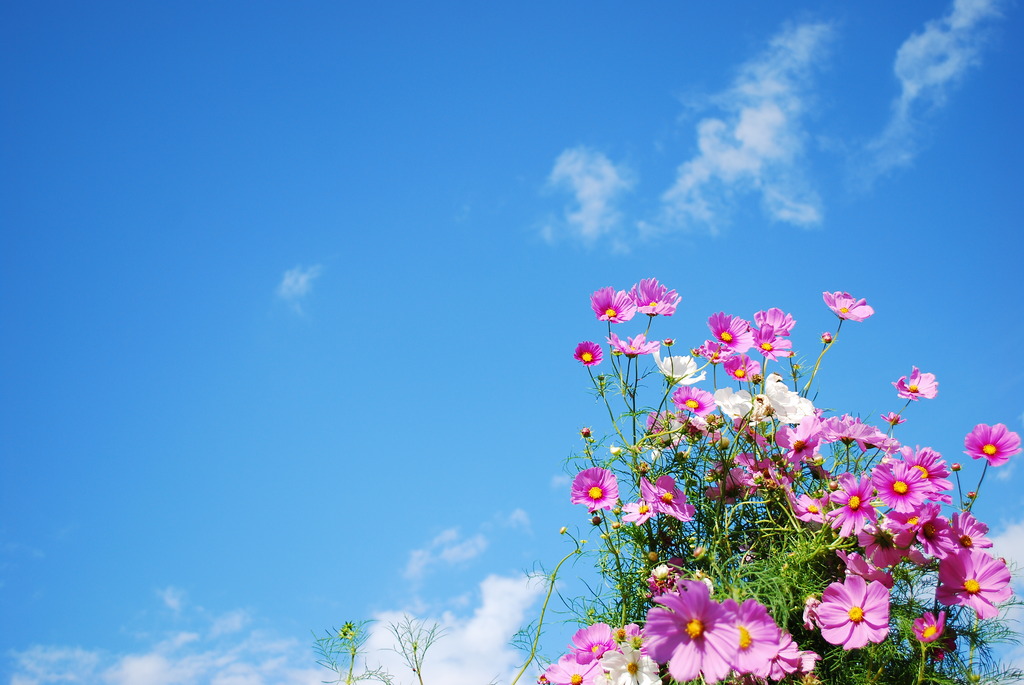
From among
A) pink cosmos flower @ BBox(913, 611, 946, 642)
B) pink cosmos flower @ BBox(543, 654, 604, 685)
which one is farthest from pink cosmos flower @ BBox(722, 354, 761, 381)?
pink cosmos flower @ BBox(543, 654, 604, 685)

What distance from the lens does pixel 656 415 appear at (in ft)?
5.45

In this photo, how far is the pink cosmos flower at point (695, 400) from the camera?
1540 mm

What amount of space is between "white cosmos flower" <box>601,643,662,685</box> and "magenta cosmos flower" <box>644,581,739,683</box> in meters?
0.32

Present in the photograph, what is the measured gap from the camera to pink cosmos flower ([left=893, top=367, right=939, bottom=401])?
1.70 m

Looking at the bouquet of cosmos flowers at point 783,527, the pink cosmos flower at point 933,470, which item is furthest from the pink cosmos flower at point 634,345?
the pink cosmos flower at point 933,470

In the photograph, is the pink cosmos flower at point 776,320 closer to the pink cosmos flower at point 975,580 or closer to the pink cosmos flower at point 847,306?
the pink cosmos flower at point 847,306

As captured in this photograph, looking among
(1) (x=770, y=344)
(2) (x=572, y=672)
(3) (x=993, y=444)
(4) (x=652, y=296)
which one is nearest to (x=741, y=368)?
(1) (x=770, y=344)

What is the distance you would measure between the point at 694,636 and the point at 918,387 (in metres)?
0.95

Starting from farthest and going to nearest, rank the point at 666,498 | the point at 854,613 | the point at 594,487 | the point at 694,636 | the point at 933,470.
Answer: the point at 594,487 → the point at 666,498 → the point at 933,470 → the point at 854,613 → the point at 694,636

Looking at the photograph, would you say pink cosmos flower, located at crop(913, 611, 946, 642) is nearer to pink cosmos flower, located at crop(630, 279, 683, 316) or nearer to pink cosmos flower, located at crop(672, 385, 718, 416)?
pink cosmos flower, located at crop(672, 385, 718, 416)

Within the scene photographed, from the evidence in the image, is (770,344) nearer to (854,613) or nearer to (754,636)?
(854,613)

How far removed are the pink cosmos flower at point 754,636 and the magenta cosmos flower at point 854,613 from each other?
260 mm

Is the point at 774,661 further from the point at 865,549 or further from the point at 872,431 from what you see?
the point at 872,431

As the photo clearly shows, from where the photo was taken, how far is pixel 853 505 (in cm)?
135
